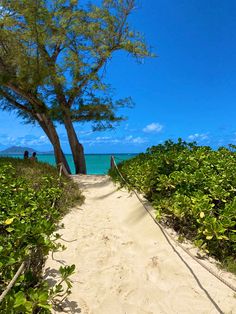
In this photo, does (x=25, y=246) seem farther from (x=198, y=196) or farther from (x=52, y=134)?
(x=52, y=134)

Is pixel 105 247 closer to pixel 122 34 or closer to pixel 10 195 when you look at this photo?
pixel 10 195

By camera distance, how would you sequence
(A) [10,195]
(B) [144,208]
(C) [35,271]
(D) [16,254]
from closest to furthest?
(D) [16,254]
(C) [35,271]
(A) [10,195]
(B) [144,208]

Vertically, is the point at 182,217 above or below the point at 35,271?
above

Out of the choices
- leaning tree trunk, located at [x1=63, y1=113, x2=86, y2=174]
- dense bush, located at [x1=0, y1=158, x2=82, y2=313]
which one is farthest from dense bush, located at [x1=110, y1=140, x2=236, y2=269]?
leaning tree trunk, located at [x1=63, y1=113, x2=86, y2=174]

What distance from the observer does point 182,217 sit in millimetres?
6559

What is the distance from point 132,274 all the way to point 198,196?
2.26 m

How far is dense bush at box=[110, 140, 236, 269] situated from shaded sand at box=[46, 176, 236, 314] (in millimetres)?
511

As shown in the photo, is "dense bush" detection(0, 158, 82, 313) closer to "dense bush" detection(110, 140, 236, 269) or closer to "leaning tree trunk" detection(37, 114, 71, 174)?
"dense bush" detection(110, 140, 236, 269)

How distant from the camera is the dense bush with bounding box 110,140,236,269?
18.2 ft

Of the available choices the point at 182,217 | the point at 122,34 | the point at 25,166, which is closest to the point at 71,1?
the point at 122,34

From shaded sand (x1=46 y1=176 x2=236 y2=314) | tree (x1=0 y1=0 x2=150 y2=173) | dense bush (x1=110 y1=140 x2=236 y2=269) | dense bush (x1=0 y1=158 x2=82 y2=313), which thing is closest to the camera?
dense bush (x1=0 y1=158 x2=82 y2=313)

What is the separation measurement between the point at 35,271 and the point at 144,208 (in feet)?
13.7

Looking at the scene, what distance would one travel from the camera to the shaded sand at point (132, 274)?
4.10 m

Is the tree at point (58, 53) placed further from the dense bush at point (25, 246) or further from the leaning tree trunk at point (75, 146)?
the dense bush at point (25, 246)
